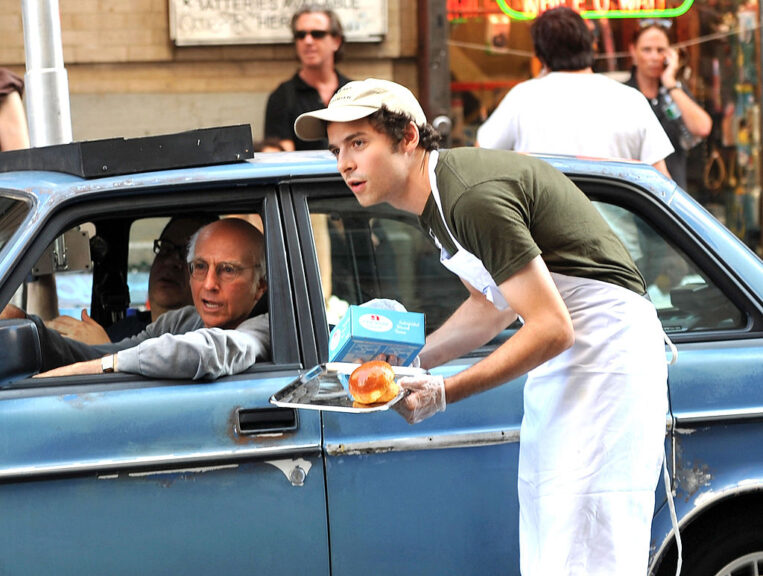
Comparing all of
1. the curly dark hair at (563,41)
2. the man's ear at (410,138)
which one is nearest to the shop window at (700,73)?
the curly dark hair at (563,41)

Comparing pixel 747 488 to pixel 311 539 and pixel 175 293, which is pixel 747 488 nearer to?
pixel 311 539

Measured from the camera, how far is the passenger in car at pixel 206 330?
3.12 metres

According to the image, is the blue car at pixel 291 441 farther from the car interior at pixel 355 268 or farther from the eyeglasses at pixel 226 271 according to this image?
the eyeglasses at pixel 226 271

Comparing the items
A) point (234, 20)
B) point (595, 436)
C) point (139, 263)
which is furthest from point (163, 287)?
point (234, 20)

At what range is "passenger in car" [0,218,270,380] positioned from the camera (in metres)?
3.12

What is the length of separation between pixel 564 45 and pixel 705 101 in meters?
4.39

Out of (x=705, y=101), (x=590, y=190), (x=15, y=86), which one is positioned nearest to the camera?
(x=590, y=190)

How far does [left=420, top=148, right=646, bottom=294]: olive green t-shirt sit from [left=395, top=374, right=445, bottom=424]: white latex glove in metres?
0.26

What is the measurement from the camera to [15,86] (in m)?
5.93

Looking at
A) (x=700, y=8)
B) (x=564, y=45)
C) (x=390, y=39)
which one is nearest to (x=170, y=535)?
(x=564, y=45)

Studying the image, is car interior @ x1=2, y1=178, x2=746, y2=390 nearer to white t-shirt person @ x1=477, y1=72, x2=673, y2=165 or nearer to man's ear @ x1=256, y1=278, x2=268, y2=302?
man's ear @ x1=256, y1=278, x2=268, y2=302

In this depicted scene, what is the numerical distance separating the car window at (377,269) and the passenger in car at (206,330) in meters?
0.33

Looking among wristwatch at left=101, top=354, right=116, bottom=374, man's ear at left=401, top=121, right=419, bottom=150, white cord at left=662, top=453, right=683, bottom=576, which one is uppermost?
man's ear at left=401, top=121, right=419, bottom=150

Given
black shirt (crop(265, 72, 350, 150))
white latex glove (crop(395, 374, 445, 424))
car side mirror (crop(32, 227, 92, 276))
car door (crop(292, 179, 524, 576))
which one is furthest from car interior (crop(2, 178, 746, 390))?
black shirt (crop(265, 72, 350, 150))
